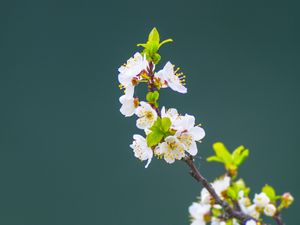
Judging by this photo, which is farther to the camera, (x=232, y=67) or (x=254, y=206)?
(x=232, y=67)

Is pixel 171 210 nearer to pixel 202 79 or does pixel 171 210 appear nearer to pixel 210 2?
pixel 202 79

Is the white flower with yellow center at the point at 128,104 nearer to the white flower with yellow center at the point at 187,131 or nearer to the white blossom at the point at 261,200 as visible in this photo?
the white flower with yellow center at the point at 187,131

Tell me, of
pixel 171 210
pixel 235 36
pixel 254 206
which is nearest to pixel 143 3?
pixel 235 36

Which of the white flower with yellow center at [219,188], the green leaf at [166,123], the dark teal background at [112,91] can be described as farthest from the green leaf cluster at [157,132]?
the dark teal background at [112,91]

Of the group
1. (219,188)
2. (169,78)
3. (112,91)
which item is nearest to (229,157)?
(219,188)

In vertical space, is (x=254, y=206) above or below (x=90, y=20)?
below

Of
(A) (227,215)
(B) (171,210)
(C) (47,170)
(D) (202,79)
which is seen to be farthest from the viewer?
(D) (202,79)

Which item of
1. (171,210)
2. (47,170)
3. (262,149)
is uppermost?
(47,170)
